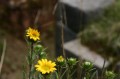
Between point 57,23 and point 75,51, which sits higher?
point 57,23

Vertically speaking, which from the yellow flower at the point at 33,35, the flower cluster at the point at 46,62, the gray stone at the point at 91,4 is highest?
the gray stone at the point at 91,4

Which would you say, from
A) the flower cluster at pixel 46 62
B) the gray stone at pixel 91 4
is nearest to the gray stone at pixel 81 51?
the gray stone at pixel 91 4

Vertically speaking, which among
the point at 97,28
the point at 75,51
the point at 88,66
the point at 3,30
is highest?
the point at 3,30

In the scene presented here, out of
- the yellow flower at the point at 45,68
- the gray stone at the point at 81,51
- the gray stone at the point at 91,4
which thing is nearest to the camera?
the yellow flower at the point at 45,68

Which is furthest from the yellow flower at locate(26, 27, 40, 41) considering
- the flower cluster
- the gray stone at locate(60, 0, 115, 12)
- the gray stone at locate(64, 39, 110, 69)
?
the gray stone at locate(60, 0, 115, 12)

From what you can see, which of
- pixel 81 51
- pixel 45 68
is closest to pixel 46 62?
pixel 45 68

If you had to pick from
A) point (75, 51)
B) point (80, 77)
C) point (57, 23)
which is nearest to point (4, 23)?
point (57, 23)

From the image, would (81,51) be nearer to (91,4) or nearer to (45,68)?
(91,4)

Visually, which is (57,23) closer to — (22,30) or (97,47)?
(97,47)

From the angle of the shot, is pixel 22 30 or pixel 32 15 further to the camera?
pixel 22 30

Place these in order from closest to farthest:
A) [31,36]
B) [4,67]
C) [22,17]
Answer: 1. [31,36]
2. [4,67]
3. [22,17]

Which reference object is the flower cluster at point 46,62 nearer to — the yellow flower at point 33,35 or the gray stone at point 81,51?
the yellow flower at point 33,35
